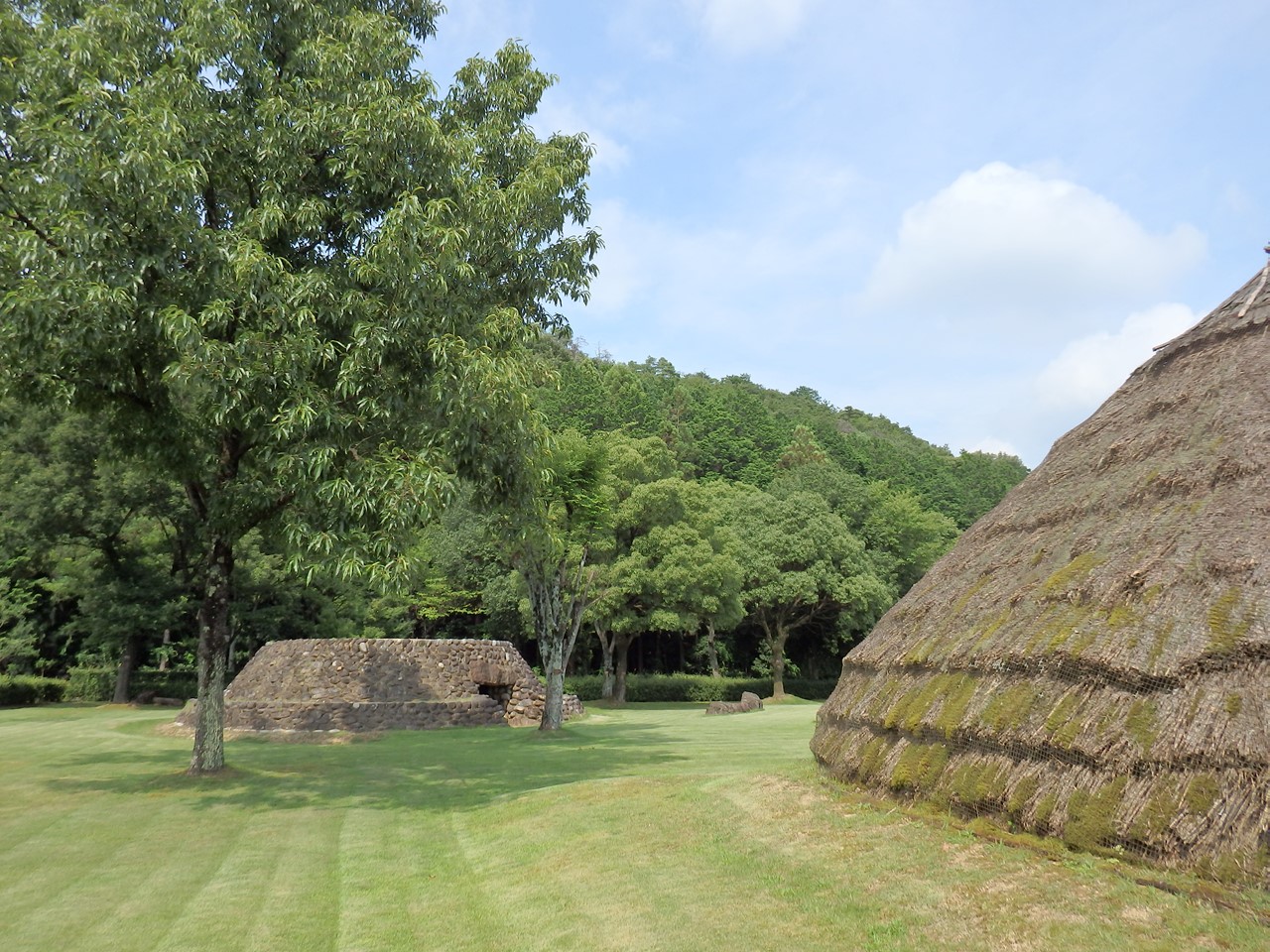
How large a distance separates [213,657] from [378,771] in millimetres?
3858

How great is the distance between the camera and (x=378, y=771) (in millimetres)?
15680

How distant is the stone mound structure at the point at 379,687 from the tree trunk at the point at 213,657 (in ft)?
30.0

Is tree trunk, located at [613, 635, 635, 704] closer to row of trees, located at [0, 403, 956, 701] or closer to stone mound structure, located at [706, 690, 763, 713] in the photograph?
row of trees, located at [0, 403, 956, 701]

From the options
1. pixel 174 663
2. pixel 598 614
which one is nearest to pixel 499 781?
pixel 598 614

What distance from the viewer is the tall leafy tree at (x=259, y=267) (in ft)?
36.0

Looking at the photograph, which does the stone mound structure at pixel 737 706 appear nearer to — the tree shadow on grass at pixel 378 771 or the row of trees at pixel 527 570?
the row of trees at pixel 527 570

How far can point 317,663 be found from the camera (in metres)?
24.9

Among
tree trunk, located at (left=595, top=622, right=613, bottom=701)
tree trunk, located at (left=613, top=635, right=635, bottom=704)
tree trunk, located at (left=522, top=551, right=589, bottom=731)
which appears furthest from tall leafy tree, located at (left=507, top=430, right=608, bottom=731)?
tree trunk, located at (left=613, top=635, right=635, bottom=704)

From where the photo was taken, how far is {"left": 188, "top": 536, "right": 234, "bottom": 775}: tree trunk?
1336 cm

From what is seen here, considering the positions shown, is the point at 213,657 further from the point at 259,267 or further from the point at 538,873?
the point at 538,873

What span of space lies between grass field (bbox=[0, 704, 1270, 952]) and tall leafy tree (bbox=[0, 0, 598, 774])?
10.2 ft

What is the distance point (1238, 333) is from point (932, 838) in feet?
24.6

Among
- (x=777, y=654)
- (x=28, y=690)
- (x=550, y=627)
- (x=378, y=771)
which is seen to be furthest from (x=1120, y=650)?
(x=28, y=690)

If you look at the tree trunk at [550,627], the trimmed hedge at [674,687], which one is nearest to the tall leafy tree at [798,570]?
the trimmed hedge at [674,687]
